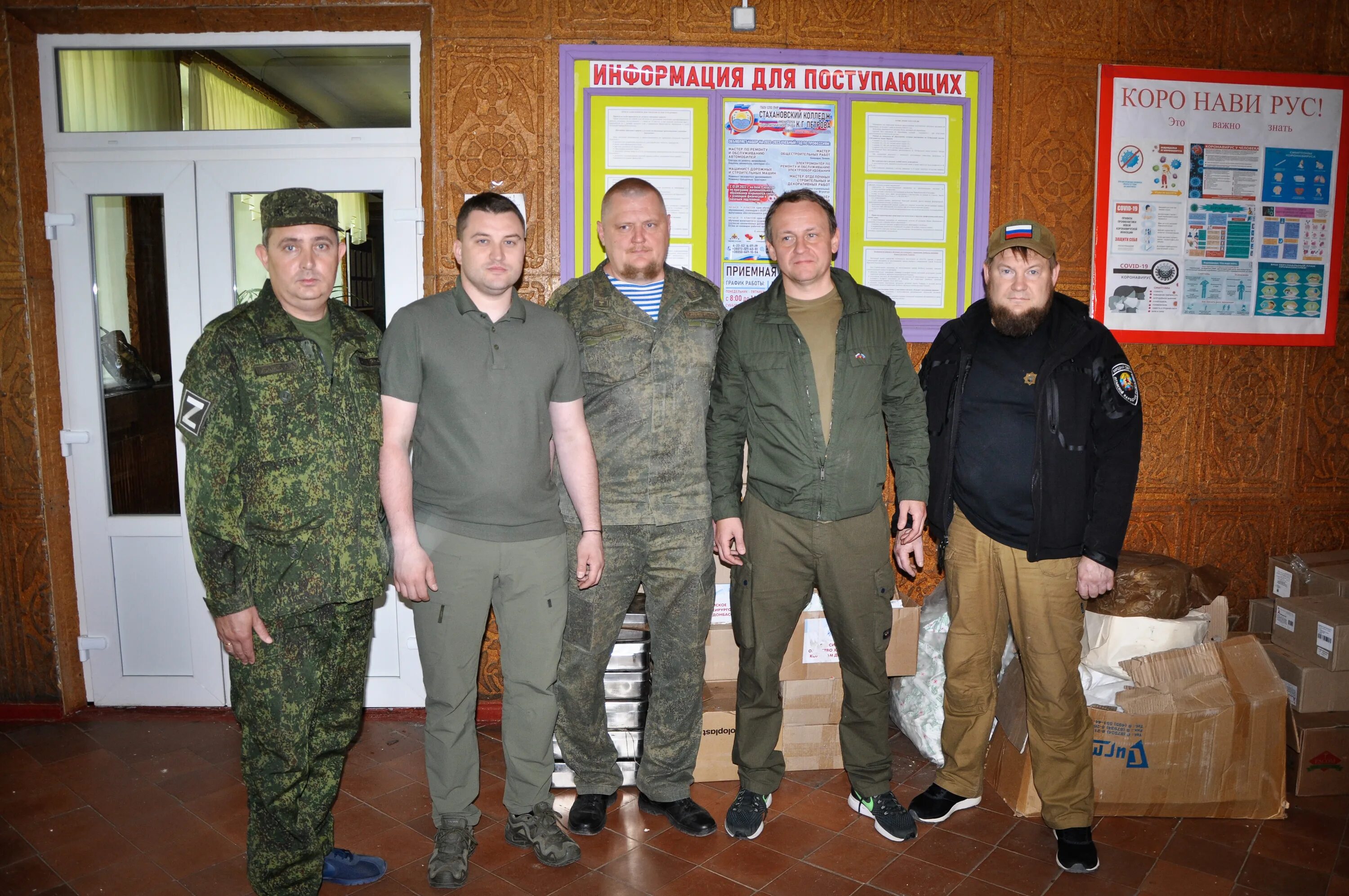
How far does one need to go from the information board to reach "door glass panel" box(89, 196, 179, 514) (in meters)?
1.75

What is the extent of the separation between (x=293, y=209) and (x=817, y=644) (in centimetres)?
221

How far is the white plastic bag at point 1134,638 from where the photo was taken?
3076 mm

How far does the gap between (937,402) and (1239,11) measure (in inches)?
94.5

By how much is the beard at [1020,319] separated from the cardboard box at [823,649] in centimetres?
107

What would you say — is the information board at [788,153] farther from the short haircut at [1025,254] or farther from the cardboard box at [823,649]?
the cardboard box at [823,649]

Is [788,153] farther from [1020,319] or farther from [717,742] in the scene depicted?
[717,742]

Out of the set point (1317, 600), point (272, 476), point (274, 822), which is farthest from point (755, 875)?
point (1317, 600)

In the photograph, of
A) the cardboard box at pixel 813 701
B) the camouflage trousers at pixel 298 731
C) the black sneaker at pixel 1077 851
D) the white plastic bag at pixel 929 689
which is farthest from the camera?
the white plastic bag at pixel 929 689

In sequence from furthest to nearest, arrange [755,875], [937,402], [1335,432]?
[1335,432] → [937,402] → [755,875]

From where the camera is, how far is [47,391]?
3.48 metres

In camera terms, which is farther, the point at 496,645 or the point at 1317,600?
the point at 496,645

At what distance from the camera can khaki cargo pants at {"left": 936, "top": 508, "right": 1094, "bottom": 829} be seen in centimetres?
264

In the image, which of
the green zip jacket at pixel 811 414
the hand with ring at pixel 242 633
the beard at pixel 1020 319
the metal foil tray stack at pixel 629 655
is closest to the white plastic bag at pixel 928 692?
the green zip jacket at pixel 811 414

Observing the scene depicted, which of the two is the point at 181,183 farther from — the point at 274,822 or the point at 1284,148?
the point at 1284,148
